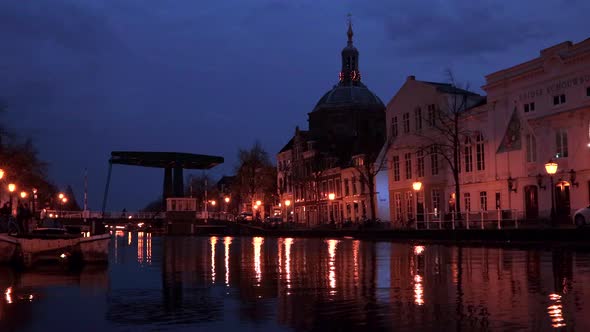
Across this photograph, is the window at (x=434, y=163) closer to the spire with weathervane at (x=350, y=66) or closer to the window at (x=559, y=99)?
the window at (x=559, y=99)

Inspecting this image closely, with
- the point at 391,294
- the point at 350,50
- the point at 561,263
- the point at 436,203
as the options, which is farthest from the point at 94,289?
the point at 350,50

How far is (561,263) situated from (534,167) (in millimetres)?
26821

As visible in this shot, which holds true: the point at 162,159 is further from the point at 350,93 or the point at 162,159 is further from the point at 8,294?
the point at 8,294

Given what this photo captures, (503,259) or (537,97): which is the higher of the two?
(537,97)

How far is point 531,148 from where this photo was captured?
4675cm

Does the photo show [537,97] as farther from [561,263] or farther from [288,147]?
[288,147]

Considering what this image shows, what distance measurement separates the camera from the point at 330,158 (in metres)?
86.8

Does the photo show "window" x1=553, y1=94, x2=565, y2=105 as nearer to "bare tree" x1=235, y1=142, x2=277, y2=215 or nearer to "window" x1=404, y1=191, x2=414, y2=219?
"window" x1=404, y1=191, x2=414, y2=219

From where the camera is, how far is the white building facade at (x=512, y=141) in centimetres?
4284

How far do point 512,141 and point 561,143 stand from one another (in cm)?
409

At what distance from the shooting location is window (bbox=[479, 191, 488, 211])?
51.7 metres

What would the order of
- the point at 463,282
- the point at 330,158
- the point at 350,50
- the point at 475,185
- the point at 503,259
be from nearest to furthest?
the point at 463,282 → the point at 503,259 → the point at 475,185 → the point at 330,158 → the point at 350,50

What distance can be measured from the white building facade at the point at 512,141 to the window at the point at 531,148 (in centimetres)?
6

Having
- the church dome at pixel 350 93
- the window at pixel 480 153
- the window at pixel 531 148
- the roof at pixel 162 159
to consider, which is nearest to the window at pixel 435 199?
the window at pixel 480 153
